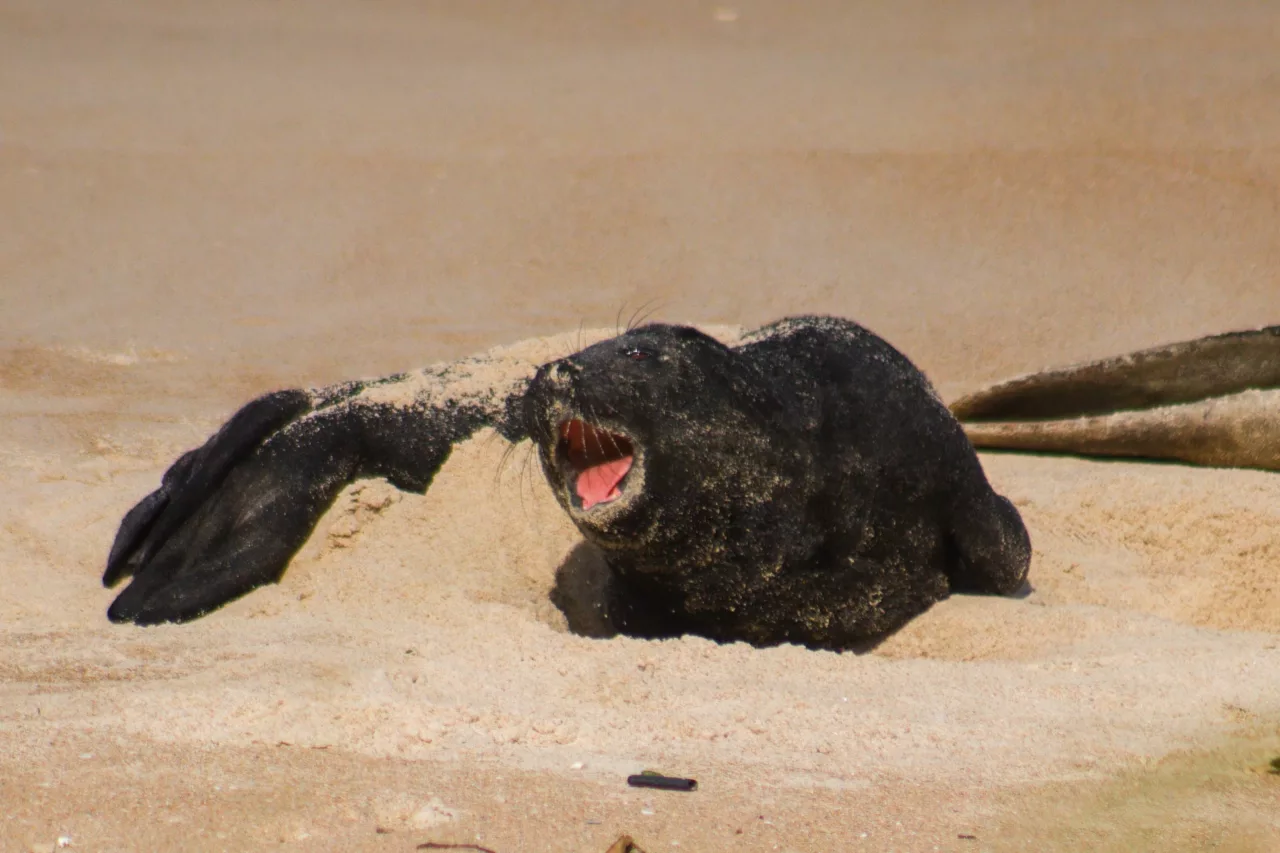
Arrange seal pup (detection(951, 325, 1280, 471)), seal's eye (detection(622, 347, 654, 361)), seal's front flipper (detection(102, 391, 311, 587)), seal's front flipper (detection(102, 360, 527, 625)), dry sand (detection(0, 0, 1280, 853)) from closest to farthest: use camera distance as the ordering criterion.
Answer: dry sand (detection(0, 0, 1280, 853)) < seal's eye (detection(622, 347, 654, 361)) < seal's front flipper (detection(102, 360, 527, 625)) < seal's front flipper (detection(102, 391, 311, 587)) < seal pup (detection(951, 325, 1280, 471))

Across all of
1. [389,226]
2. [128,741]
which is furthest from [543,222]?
[128,741]

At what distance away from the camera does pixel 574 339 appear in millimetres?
6387

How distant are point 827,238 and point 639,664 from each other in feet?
24.5

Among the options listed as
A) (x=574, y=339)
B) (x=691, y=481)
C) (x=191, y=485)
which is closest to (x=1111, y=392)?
(x=574, y=339)

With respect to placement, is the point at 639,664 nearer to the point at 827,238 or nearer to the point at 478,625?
the point at 478,625

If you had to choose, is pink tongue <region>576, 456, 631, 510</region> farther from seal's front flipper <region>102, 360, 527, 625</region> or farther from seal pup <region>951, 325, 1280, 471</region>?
seal pup <region>951, 325, 1280, 471</region>

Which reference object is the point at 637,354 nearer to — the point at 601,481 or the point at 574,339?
the point at 601,481

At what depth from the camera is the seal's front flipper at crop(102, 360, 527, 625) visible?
4898 mm

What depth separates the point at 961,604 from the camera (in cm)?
495

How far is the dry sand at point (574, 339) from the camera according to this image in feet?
9.92

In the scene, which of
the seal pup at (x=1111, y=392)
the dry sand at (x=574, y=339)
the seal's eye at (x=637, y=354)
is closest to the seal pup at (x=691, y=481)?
the seal's eye at (x=637, y=354)

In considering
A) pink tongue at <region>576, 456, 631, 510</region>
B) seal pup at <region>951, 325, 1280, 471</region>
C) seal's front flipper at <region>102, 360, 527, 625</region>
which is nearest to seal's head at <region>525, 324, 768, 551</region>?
pink tongue at <region>576, 456, 631, 510</region>

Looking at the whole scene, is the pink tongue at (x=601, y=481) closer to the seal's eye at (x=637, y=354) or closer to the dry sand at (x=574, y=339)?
the seal's eye at (x=637, y=354)

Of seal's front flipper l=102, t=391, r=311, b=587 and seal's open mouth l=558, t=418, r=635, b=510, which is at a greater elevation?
seal's open mouth l=558, t=418, r=635, b=510
